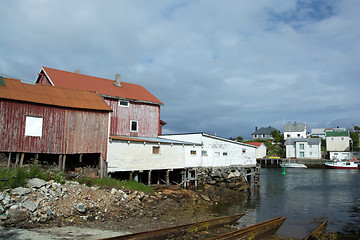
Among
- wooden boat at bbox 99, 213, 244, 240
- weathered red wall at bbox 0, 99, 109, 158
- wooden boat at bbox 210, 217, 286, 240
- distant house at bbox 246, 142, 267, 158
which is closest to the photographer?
wooden boat at bbox 99, 213, 244, 240

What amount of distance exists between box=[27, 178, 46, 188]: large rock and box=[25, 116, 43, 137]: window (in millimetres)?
4322

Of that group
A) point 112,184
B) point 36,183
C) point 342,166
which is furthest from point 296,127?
point 36,183

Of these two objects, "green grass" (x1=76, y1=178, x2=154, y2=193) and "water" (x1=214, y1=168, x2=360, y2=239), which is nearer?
"green grass" (x1=76, y1=178, x2=154, y2=193)

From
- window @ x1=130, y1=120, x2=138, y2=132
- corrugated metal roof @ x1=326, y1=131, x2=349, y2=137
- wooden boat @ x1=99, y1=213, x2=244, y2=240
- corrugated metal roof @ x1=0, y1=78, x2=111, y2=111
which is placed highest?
corrugated metal roof @ x1=326, y1=131, x2=349, y2=137

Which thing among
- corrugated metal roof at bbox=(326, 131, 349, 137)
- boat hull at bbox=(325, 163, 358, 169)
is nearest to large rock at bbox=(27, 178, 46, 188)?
boat hull at bbox=(325, 163, 358, 169)

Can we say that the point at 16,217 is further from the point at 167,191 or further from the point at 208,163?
the point at 208,163

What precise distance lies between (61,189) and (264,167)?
7336 centimetres

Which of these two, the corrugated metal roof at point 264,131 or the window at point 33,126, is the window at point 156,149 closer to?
the window at point 33,126

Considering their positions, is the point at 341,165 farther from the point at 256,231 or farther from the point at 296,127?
the point at 256,231

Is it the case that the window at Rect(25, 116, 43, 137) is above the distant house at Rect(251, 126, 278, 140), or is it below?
below

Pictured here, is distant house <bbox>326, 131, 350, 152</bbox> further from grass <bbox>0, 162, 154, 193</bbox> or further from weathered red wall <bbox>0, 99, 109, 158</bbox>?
weathered red wall <bbox>0, 99, 109, 158</bbox>

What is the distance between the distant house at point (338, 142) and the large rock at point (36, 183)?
94214 mm

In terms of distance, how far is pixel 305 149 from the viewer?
8919cm

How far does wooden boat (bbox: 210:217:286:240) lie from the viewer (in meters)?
14.4
